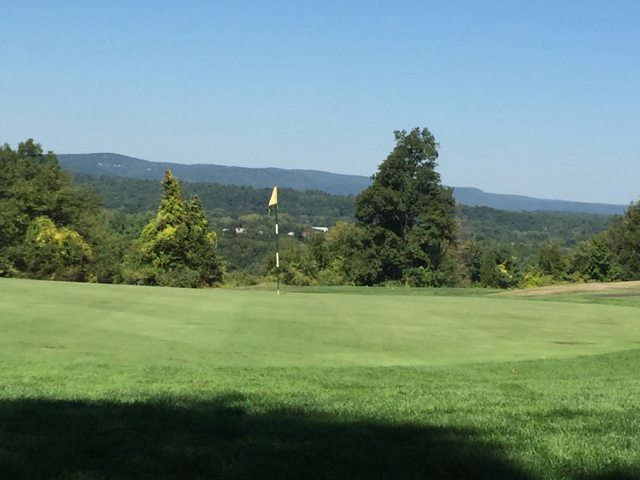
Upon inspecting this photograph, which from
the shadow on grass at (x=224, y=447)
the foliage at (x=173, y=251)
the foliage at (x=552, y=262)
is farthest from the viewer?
the foliage at (x=552, y=262)

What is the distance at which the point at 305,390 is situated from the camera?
8.34 meters

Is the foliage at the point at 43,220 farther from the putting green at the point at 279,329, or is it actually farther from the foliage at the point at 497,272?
the foliage at the point at 497,272

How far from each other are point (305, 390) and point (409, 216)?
50.8 meters

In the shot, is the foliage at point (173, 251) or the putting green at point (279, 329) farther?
the foliage at point (173, 251)

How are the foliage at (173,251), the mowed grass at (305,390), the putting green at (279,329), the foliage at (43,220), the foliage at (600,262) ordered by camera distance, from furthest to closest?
the foliage at (600,262), the foliage at (173,251), the foliage at (43,220), the putting green at (279,329), the mowed grass at (305,390)

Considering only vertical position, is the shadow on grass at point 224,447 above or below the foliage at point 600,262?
above

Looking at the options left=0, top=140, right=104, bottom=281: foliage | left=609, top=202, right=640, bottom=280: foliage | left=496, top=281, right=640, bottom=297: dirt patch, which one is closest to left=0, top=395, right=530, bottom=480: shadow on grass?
left=496, top=281, right=640, bottom=297: dirt patch

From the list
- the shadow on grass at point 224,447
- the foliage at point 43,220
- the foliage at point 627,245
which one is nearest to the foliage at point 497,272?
the foliage at point 627,245

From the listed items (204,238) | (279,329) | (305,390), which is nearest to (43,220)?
(204,238)

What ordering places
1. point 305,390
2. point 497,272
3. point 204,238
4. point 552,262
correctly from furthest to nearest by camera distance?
1. point 497,272
2. point 552,262
3. point 204,238
4. point 305,390

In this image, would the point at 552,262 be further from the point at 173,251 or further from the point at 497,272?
the point at 173,251

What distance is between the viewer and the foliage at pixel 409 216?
56281mm

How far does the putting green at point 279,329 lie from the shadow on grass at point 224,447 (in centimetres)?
484

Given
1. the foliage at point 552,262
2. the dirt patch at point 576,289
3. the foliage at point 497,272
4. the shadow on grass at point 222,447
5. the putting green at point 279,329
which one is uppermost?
the shadow on grass at point 222,447
